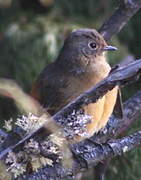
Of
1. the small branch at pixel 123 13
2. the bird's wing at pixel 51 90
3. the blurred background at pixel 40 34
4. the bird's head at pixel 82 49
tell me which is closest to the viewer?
the small branch at pixel 123 13

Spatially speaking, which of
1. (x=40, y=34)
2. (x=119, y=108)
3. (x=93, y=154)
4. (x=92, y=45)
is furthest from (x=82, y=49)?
(x=93, y=154)

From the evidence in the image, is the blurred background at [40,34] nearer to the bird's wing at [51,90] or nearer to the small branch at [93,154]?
the bird's wing at [51,90]

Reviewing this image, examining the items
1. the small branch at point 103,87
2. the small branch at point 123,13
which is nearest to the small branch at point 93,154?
the small branch at point 103,87

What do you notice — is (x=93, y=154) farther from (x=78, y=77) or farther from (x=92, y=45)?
(x=92, y=45)

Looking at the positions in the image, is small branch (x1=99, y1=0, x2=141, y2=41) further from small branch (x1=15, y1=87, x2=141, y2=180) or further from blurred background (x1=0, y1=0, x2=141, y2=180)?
blurred background (x1=0, y1=0, x2=141, y2=180)

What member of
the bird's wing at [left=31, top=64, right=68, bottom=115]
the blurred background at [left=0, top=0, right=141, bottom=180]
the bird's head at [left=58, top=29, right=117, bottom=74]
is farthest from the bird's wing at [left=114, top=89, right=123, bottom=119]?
the blurred background at [left=0, top=0, right=141, bottom=180]

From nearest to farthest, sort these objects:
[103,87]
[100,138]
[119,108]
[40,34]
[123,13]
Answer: [103,87], [100,138], [119,108], [123,13], [40,34]
